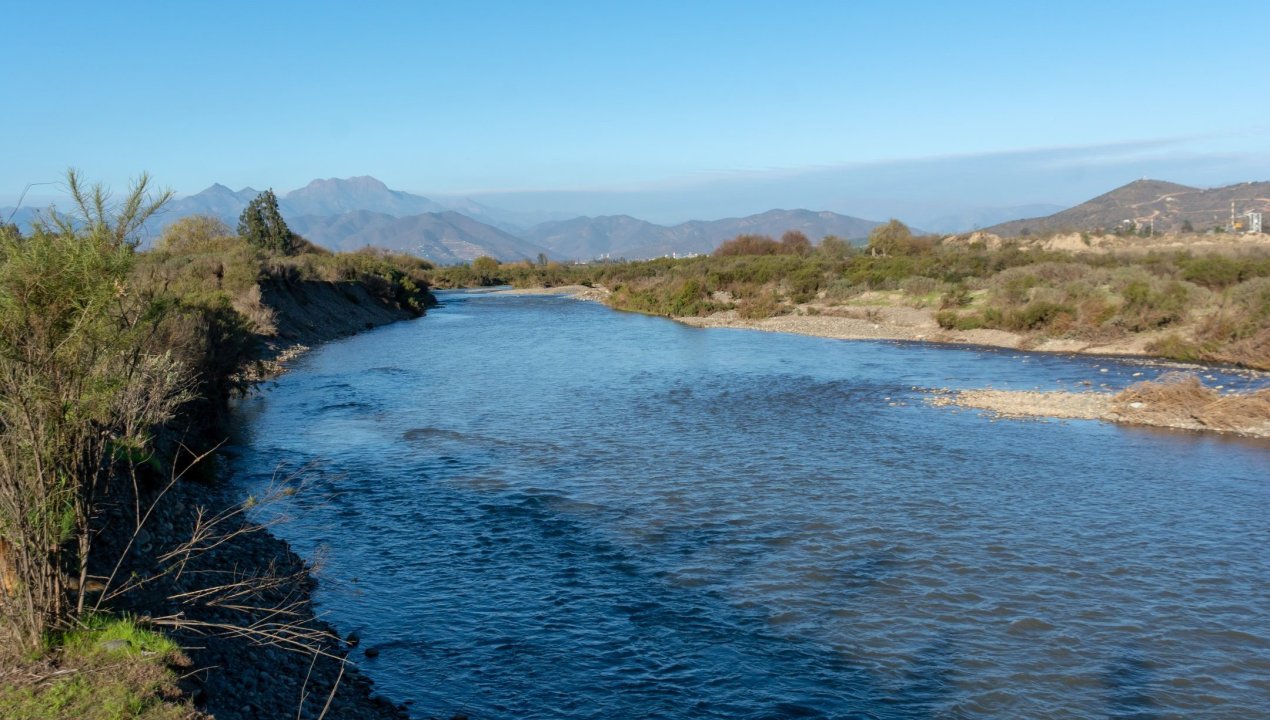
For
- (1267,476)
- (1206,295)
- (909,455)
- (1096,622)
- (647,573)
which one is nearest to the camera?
(1096,622)

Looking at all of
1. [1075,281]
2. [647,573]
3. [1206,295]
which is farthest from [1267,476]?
[1075,281]

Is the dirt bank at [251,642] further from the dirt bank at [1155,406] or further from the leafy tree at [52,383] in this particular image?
the dirt bank at [1155,406]

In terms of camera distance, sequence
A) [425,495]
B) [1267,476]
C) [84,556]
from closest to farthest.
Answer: [84,556]
[425,495]
[1267,476]

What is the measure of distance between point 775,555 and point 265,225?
200ft

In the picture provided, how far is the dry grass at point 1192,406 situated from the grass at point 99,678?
2067 centimetres

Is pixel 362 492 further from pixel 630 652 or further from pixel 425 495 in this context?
pixel 630 652

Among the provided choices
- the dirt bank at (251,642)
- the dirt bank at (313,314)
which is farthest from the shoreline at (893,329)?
the dirt bank at (251,642)

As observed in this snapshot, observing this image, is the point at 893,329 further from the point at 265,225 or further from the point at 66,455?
the point at 265,225

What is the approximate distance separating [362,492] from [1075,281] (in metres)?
35.0

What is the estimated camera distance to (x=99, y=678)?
5996mm

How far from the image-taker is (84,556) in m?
6.72

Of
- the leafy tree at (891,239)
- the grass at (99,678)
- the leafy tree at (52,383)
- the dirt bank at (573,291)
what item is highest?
the leafy tree at (891,239)

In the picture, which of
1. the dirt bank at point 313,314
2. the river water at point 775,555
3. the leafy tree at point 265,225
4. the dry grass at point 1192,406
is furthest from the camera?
the leafy tree at point 265,225

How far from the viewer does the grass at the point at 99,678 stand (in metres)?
5.66
